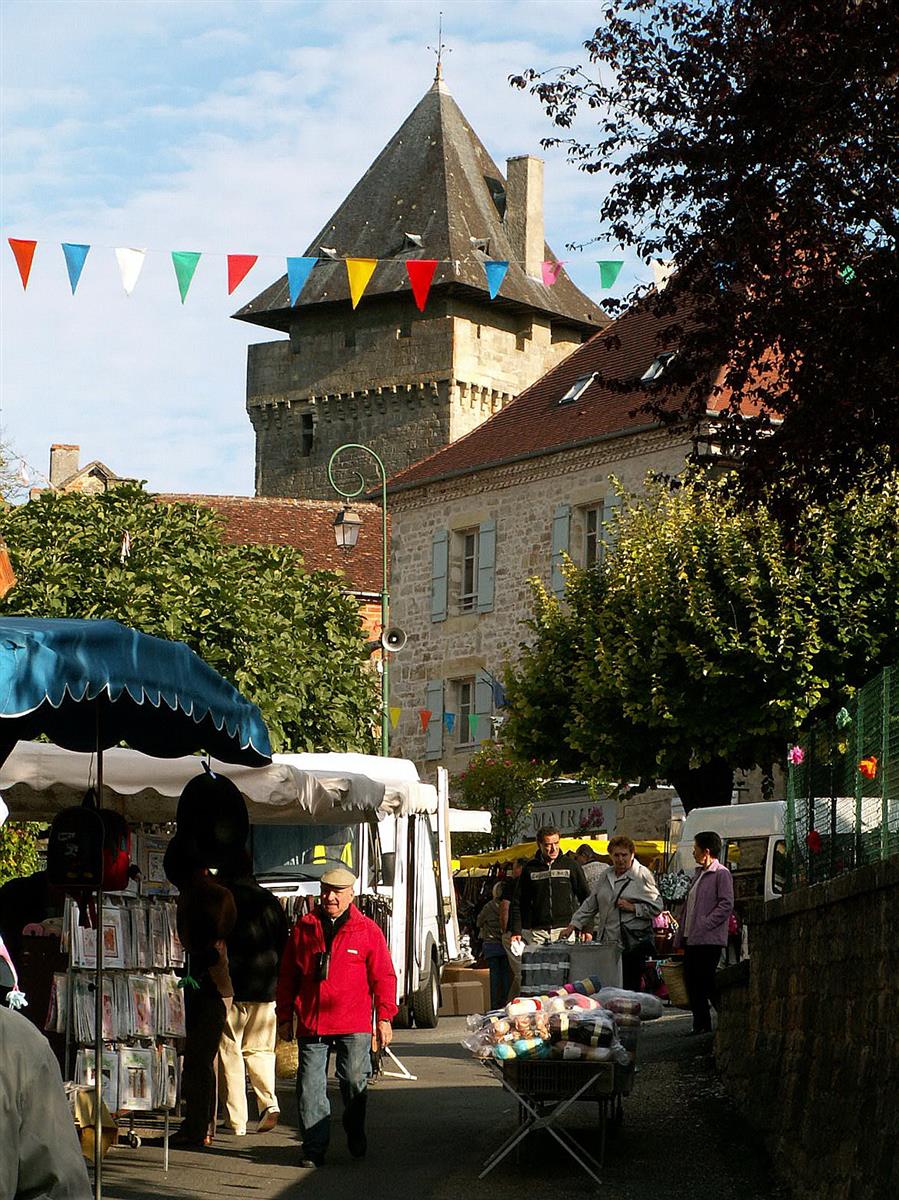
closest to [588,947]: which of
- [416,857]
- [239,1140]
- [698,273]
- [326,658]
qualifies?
[239,1140]

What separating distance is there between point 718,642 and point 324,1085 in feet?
72.5

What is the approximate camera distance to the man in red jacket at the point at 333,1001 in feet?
36.9

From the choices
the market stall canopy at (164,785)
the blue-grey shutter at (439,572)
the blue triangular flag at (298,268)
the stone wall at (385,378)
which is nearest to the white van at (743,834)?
the blue triangular flag at (298,268)

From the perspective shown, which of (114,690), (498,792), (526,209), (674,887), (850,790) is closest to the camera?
(114,690)

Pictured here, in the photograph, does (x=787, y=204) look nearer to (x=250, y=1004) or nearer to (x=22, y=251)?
(x=250, y=1004)

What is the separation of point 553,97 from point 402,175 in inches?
2359

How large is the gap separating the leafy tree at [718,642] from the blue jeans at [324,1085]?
833 inches

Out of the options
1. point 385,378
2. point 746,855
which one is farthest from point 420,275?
point 385,378

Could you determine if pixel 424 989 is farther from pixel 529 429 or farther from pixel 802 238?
pixel 529 429

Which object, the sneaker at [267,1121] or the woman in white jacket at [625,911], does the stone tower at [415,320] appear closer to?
the woman in white jacket at [625,911]

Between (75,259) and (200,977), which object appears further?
(75,259)

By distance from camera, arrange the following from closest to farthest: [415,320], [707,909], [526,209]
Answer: [707,909]
[526,209]
[415,320]

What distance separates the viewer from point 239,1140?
1218 centimetres

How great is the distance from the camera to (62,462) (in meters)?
73.4
